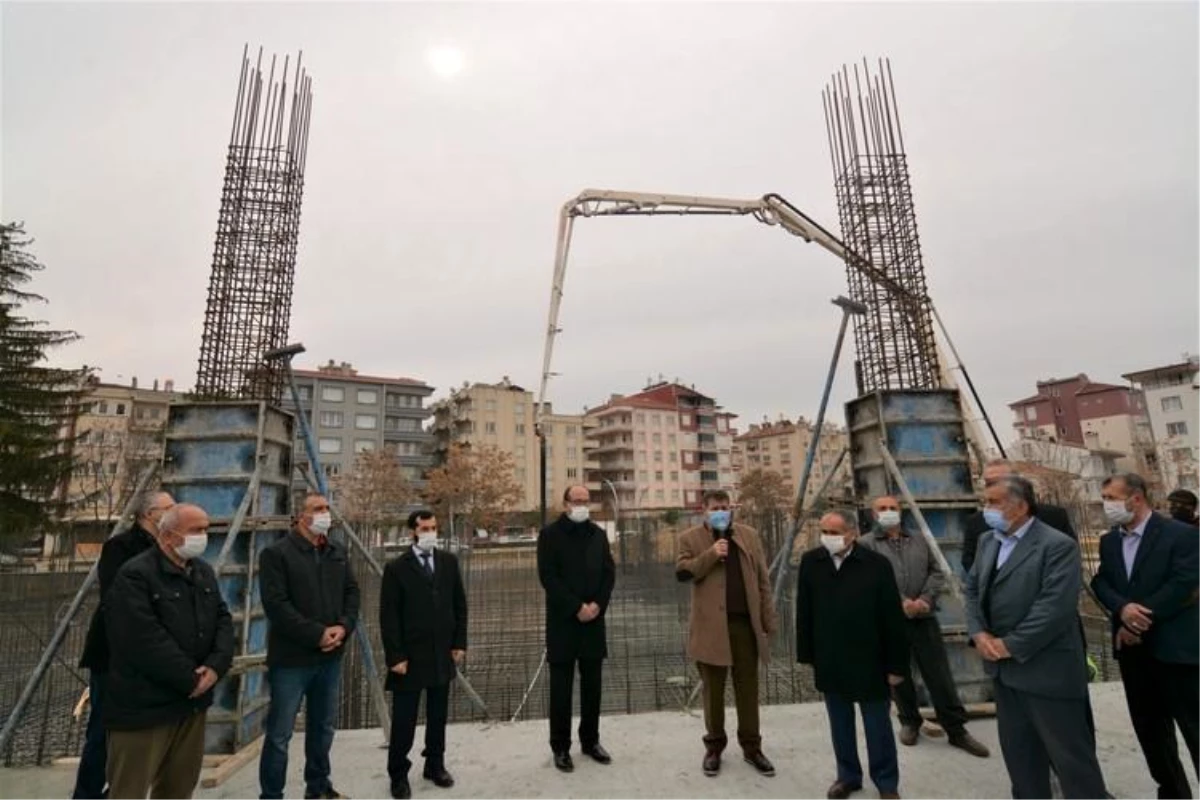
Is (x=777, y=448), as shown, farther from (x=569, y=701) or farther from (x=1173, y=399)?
(x=569, y=701)

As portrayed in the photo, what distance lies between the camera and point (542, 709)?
6801 millimetres

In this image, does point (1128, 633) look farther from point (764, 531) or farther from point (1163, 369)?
point (1163, 369)

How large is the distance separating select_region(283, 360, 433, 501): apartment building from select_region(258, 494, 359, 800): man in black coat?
46.6 metres

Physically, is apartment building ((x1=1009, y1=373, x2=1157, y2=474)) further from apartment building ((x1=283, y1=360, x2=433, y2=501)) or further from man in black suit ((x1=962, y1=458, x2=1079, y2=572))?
man in black suit ((x1=962, y1=458, x2=1079, y2=572))

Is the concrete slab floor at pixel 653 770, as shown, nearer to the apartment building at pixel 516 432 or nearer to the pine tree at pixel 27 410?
the pine tree at pixel 27 410

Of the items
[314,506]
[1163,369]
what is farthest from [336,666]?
[1163,369]

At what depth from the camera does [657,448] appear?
192ft

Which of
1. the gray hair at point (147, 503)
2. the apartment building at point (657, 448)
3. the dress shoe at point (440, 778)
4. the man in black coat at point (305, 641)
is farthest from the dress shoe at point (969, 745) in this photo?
the apartment building at point (657, 448)

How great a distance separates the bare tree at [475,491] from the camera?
37.9 meters

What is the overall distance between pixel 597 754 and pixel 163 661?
259 cm

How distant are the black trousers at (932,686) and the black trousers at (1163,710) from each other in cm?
100

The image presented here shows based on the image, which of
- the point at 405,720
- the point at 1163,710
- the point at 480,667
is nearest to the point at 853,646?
the point at 1163,710

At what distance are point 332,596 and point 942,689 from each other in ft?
12.9

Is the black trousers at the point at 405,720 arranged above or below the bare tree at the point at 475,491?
below
